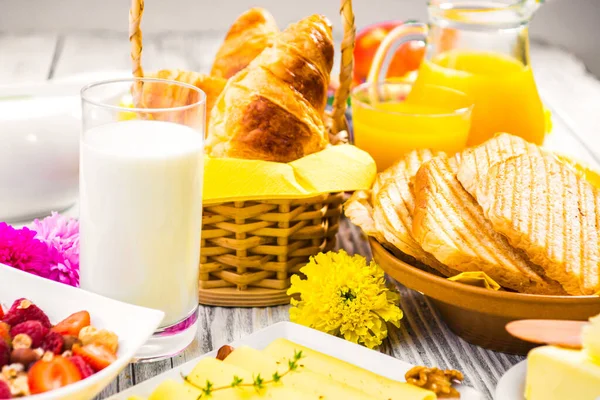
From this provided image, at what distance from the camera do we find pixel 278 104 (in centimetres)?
137

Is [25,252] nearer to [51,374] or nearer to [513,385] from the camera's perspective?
[51,374]

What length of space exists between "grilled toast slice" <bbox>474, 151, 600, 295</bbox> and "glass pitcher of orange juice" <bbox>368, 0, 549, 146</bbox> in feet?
1.09

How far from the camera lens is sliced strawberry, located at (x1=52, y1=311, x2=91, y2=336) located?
1076 millimetres

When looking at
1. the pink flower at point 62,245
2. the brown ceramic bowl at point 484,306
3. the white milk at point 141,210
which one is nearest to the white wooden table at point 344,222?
the brown ceramic bowl at point 484,306

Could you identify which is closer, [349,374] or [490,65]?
[349,374]

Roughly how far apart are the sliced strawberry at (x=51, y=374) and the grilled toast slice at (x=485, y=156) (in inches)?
26.4

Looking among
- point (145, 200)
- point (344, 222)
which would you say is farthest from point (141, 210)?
point (344, 222)

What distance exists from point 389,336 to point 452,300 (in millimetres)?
192

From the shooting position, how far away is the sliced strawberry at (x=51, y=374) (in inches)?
36.7

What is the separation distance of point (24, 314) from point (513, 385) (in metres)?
0.64

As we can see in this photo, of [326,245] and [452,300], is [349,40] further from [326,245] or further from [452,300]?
[452,300]

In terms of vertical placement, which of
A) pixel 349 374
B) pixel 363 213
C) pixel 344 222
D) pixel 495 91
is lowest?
pixel 344 222

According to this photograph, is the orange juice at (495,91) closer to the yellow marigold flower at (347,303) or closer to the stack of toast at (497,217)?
the stack of toast at (497,217)

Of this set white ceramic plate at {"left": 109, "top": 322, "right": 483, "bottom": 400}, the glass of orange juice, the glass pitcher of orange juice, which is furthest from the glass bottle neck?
white ceramic plate at {"left": 109, "top": 322, "right": 483, "bottom": 400}
